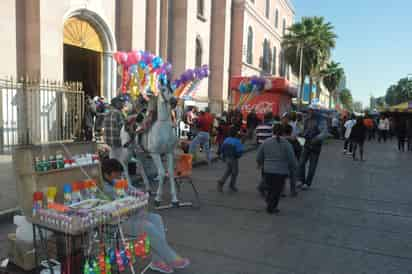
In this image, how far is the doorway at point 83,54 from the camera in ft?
52.5

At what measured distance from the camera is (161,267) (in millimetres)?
3777

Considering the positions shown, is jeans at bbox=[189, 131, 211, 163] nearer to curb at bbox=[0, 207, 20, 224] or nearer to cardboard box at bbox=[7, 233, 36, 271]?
curb at bbox=[0, 207, 20, 224]

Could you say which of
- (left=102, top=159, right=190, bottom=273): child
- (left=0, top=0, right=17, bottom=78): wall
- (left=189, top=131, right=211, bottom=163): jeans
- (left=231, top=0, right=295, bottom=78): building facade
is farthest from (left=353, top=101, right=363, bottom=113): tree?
(left=102, top=159, right=190, bottom=273): child

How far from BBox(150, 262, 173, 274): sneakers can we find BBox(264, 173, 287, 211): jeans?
9.38 ft

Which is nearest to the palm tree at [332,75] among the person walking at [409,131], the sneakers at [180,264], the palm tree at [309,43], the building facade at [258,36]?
the building facade at [258,36]

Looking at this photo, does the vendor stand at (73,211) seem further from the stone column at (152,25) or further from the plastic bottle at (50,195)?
the stone column at (152,25)

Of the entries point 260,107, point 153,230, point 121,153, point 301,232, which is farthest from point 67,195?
point 260,107

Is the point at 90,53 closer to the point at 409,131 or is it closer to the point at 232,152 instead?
the point at 232,152

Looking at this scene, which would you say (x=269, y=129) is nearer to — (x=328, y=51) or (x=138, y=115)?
(x=138, y=115)

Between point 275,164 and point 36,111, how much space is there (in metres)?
9.04

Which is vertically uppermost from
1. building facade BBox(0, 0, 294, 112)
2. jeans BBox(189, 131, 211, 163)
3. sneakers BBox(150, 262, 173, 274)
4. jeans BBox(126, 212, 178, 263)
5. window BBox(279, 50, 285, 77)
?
window BBox(279, 50, 285, 77)

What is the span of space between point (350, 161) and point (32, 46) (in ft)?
42.2

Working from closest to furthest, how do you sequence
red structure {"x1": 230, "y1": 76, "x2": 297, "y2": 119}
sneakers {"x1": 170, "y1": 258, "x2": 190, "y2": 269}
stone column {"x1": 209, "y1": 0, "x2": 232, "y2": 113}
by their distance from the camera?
sneakers {"x1": 170, "y1": 258, "x2": 190, "y2": 269} → red structure {"x1": 230, "y1": 76, "x2": 297, "y2": 119} → stone column {"x1": 209, "y1": 0, "x2": 232, "y2": 113}

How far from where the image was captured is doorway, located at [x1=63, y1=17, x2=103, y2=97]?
15992 millimetres
